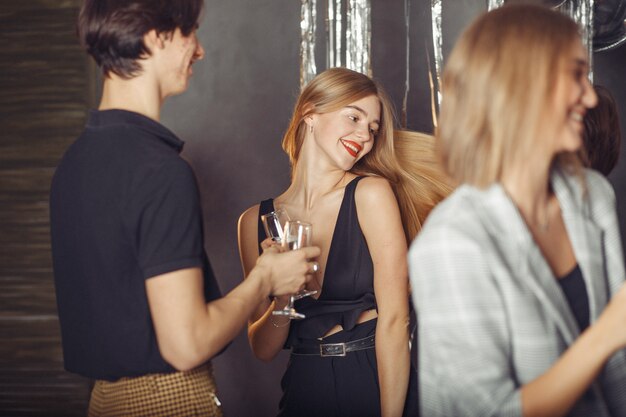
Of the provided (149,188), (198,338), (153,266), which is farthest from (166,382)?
(149,188)

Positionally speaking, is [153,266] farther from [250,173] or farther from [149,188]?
[250,173]

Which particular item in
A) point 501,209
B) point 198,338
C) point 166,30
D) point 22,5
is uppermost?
point 22,5

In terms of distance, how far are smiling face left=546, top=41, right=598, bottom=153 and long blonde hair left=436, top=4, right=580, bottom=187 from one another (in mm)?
15

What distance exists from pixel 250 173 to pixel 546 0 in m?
1.66

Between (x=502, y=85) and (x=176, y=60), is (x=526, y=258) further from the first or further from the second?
(x=176, y=60)

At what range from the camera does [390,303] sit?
2197mm

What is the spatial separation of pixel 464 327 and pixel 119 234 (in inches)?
28.8

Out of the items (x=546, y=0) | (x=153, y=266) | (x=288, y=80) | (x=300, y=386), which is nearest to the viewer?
(x=153, y=266)

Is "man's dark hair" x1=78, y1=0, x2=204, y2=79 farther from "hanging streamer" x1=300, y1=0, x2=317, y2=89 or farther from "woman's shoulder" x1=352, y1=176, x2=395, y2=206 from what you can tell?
"hanging streamer" x1=300, y1=0, x2=317, y2=89

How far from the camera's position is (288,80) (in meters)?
3.61

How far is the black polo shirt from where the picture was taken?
4.79 ft

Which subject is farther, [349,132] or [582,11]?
[582,11]

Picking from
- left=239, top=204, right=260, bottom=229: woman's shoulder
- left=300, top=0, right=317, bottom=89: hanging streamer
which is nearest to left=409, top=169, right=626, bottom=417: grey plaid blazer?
left=239, top=204, right=260, bottom=229: woman's shoulder

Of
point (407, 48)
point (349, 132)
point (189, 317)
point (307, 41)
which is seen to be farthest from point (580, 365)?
point (407, 48)
